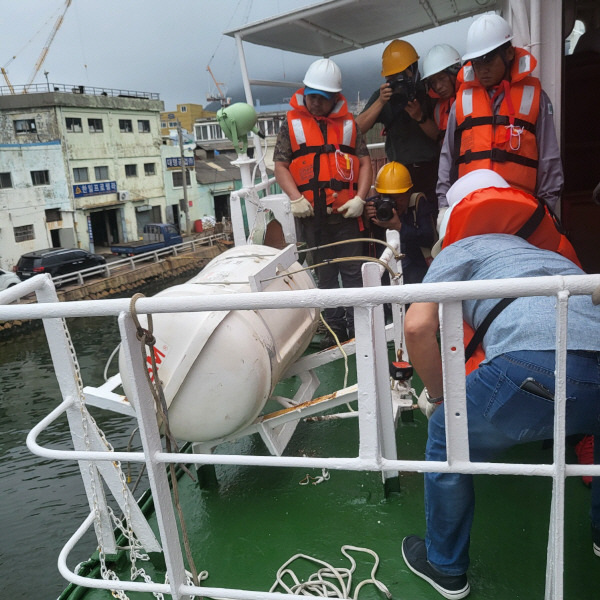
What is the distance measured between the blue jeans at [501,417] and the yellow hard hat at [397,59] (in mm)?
3887

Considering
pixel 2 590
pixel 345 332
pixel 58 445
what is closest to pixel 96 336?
pixel 58 445

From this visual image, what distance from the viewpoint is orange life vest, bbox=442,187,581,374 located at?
6.85 feet

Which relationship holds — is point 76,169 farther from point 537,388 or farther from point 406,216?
point 537,388

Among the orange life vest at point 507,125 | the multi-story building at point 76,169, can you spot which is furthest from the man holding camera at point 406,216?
the multi-story building at point 76,169

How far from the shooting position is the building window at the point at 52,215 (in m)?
31.2

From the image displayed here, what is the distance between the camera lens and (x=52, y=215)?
1240 inches

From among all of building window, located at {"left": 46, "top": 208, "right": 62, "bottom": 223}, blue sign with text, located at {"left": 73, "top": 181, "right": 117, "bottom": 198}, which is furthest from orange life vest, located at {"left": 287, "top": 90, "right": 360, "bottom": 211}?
blue sign with text, located at {"left": 73, "top": 181, "right": 117, "bottom": 198}

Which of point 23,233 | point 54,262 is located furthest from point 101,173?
point 54,262

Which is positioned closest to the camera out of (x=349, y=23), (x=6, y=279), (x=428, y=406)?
(x=428, y=406)

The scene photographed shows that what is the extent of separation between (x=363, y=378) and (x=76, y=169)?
33.9m

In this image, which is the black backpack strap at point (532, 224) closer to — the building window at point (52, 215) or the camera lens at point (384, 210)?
the camera lens at point (384, 210)

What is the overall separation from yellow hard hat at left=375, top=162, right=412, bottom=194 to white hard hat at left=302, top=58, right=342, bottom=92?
2.72ft

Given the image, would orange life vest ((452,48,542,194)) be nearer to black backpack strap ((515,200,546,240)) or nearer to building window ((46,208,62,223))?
black backpack strap ((515,200,546,240))

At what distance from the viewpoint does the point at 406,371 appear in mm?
3002
